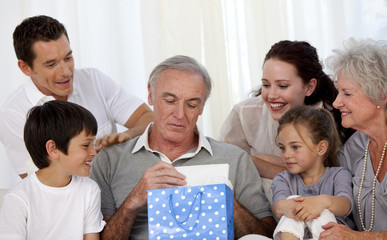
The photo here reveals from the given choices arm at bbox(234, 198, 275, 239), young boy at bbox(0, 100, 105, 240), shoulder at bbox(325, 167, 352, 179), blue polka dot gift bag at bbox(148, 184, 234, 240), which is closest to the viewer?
blue polka dot gift bag at bbox(148, 184, 234, 240)

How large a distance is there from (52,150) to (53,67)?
679mm

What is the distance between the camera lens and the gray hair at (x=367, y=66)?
222 cm

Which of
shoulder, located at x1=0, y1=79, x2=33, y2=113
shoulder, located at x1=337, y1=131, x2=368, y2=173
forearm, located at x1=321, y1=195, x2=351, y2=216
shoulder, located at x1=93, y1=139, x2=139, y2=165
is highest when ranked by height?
shoulder, located at x1=0, y1=79, x2=33, y2=113

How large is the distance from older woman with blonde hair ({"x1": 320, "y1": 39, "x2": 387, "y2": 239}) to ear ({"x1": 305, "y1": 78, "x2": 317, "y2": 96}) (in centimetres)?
48

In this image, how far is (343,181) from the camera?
2.33m

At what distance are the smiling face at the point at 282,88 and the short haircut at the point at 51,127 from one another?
3.33ft

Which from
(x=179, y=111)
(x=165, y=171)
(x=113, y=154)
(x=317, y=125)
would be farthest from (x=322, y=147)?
(x=113, y=154)

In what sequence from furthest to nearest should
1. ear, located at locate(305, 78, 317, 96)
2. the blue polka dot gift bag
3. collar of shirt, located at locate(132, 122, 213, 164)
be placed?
1. ear, located at locate(305, 78, 317, 96)
2. collar of shirt, located at locate(132, 122, 213, 164)
3. the blue polka dot gift bag

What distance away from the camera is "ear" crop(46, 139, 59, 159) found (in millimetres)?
2191

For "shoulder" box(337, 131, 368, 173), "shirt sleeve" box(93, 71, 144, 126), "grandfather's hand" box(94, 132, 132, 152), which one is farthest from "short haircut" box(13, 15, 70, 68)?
"shoulder" box(337, 131, 368, 173)

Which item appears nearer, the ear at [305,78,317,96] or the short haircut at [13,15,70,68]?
the short haircut at [13,15,70,68]

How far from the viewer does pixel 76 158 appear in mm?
2205

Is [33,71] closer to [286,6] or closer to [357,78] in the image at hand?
[357,78]

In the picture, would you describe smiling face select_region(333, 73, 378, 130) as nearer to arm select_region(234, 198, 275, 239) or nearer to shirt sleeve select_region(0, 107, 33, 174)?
arm select_region(234, 198, 275, 239)
